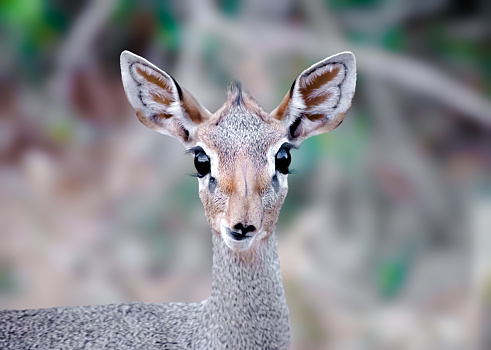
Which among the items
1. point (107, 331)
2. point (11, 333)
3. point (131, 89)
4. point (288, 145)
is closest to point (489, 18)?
point (288, 145)

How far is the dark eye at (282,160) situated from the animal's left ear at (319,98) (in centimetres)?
9

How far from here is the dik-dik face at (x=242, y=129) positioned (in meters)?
2.15

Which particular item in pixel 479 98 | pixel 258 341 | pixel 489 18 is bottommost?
pixel 258 341

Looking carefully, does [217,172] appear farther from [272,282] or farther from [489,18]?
[489,18]

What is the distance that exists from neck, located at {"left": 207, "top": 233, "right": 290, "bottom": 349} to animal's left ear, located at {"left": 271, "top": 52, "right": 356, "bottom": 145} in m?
0.39

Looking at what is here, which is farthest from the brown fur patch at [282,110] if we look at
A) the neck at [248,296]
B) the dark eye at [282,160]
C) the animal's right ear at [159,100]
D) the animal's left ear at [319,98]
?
the neck at [248,296]

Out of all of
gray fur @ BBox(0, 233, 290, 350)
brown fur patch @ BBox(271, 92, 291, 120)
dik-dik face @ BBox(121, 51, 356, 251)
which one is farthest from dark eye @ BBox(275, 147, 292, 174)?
gray fur @ BBox(0, 233, 290, 350)

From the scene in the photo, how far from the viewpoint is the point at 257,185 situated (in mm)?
2160

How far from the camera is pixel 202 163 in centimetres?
227

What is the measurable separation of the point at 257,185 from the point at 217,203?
0.46ft

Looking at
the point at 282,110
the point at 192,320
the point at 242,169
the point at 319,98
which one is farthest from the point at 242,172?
the point at 192,320

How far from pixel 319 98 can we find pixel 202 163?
1.49ft

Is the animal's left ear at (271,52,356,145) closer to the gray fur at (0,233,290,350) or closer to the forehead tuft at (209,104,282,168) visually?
the forehead tuft at (209,104,282,168)

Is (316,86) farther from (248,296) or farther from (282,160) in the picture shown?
(248,296)
